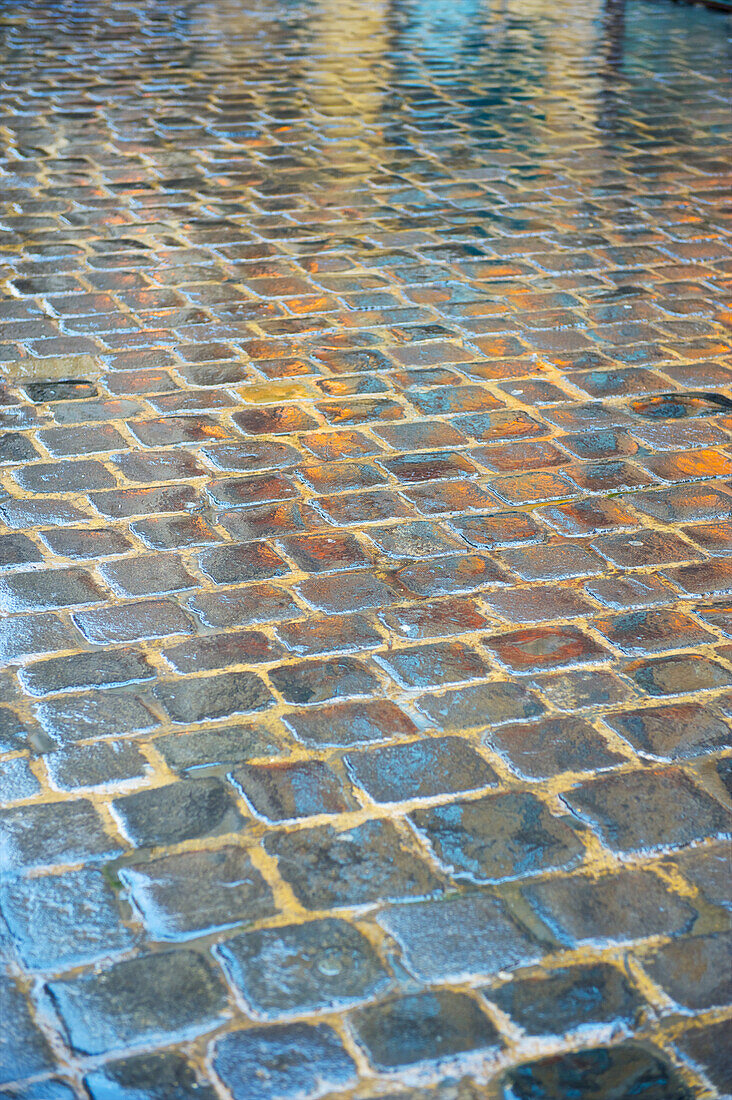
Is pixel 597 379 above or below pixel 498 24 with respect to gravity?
below

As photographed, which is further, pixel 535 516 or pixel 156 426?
pixel 156 426

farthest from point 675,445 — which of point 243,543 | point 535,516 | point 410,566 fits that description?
point 243,543

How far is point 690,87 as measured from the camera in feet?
29.1

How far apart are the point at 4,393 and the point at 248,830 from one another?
7.43ft

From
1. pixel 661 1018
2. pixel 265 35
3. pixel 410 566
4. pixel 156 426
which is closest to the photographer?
pixel 661 1018

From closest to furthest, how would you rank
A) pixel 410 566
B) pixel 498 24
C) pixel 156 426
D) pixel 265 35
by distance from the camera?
1. pixel 410 566
2. pixel 156 426
3. pixel 265 35
4. pixel 498 24

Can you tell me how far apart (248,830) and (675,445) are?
2141 millimetres

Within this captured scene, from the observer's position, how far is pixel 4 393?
12.7ft

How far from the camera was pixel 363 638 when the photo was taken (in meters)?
2.72

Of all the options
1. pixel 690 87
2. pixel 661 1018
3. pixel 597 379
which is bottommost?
pixel 661 1018

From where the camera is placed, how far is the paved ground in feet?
5.93

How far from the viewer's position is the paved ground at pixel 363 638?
1807 mm

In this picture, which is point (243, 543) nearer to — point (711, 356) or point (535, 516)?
point (535, 516)

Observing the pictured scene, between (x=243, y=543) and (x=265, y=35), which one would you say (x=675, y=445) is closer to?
(x=243, y=543)
